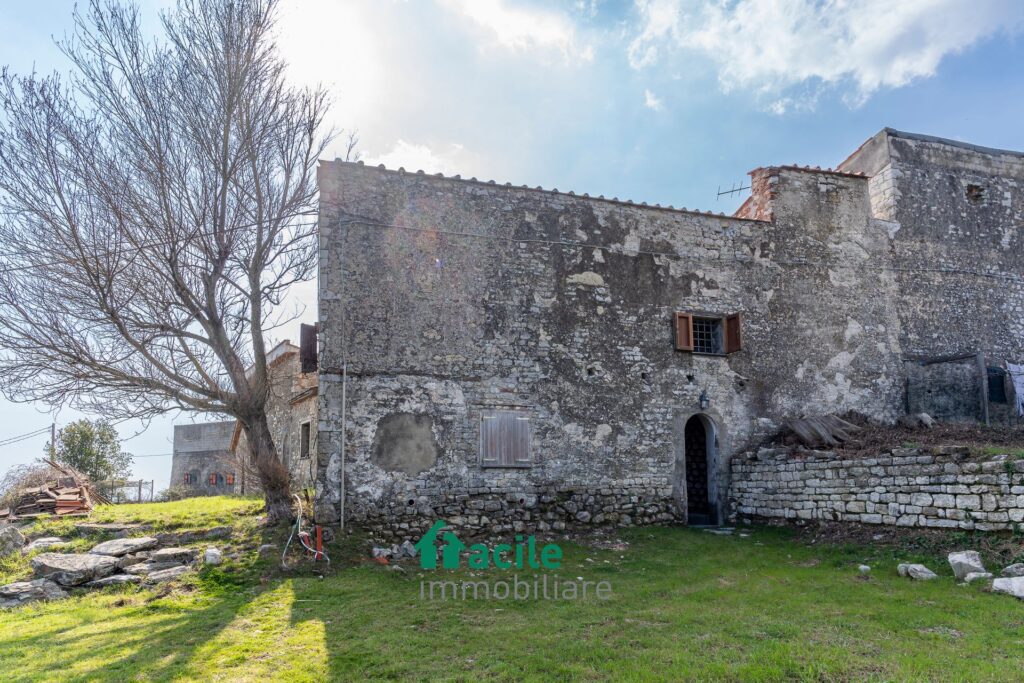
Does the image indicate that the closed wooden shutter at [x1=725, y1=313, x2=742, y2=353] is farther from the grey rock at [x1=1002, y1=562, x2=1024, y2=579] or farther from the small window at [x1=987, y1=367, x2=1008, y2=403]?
the grey rock at [x1=1002, y1=562, x2=1024, y2=579]

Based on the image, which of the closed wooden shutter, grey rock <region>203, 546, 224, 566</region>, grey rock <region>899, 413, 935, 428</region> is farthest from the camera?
grey rock <region>899, 413, 935, 428</region>

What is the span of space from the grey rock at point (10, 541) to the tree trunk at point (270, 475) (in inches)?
157

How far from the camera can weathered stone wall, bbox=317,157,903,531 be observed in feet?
38.3

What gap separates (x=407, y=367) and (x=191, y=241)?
431 centimetres

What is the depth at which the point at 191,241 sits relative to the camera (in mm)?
11633

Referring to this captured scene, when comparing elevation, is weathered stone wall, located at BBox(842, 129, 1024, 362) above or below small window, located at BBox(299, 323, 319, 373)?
above

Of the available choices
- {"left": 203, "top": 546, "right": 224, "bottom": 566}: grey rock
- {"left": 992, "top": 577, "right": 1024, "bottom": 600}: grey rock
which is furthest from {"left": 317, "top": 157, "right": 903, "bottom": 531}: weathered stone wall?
{"left": 992, "top": 577, "right": 1024, "bottom": 600}: grey rock

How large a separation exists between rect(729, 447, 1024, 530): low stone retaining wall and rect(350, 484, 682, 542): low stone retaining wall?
1.80m

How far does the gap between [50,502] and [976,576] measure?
1673 centimetres

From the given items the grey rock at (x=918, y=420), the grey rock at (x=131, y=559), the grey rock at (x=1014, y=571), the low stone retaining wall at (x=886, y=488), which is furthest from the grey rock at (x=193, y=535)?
the grey rock at (x=918, y=420)

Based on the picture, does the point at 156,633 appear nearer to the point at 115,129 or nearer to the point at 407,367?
the point at 407,367

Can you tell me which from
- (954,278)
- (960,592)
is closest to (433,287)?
(960,592)

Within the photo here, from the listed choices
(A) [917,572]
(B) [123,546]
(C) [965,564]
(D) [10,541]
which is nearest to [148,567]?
(B) [123,546]

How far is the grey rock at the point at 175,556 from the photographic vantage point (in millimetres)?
10461
